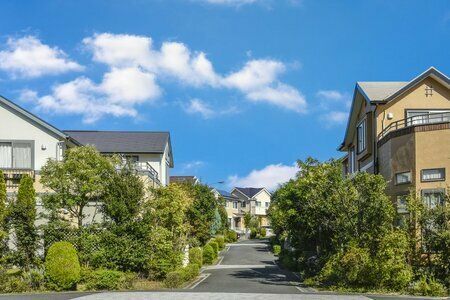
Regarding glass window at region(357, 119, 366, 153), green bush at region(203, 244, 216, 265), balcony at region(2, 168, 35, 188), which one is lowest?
green bush at region(203, 244, 216, 265)

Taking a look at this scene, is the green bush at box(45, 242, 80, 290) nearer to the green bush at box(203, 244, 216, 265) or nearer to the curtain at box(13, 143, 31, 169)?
the curtain at box(13, 143, 31, 169)

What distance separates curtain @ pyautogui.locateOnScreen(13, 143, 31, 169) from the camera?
29.5m

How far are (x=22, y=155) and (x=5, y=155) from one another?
94 cm

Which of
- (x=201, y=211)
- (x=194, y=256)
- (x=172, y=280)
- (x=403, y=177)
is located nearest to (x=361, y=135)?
(x=403, y=177)

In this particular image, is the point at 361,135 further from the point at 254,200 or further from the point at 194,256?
the point at 254,200

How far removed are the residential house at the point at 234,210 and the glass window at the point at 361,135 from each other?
190 feet

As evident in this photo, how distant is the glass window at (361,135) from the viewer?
31.2 m

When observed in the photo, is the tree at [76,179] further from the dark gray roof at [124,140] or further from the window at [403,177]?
the dark gray roof at [124,140]

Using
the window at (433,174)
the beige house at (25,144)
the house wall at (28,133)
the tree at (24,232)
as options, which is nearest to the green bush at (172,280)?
the tree at (24,232)

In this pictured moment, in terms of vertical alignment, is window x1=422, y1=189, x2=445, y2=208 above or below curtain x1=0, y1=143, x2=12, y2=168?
below

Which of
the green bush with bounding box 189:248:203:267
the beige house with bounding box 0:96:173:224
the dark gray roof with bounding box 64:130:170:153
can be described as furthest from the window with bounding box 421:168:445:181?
the dark gray roof with bounding box 64:130:170:153

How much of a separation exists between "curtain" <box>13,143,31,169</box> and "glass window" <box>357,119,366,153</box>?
18.9 m

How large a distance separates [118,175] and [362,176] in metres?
10.6

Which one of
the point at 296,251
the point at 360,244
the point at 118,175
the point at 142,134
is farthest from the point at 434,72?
the point at 142,134
